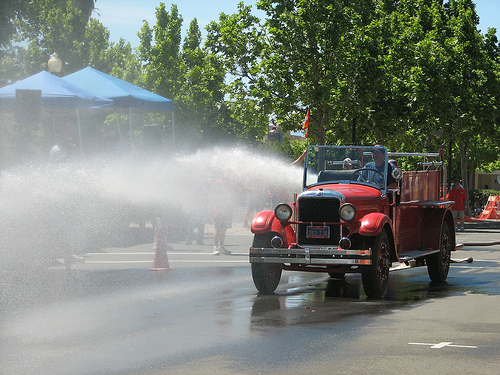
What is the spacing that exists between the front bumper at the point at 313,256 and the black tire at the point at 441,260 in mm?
2899

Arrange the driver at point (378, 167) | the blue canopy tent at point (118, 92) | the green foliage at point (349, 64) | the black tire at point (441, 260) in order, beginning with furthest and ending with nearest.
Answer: the green foliage at point (349, 64) < the blue canopy tent at point (118, 92) < the black tire at point (441, 260) < the driver at point (378, 167)

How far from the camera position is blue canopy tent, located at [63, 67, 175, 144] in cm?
2186

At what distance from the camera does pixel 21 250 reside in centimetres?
1485

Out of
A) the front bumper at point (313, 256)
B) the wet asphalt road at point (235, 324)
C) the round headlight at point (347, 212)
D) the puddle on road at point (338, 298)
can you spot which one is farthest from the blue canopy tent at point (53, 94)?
the round headlight at point (347, 212)

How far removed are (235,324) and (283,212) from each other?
286 centimetres

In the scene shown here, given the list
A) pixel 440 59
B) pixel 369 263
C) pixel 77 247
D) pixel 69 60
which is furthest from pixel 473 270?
pixel 69 60

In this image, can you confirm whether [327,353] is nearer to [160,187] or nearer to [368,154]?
[368,154]

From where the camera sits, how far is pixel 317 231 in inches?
413

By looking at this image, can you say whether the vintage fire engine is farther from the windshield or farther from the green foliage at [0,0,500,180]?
the green foliage at [0,0,500,180]

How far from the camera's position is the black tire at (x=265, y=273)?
1048cm

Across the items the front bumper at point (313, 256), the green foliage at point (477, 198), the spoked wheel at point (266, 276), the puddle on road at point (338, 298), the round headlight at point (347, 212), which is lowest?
the puddle on road at point (338, 298)

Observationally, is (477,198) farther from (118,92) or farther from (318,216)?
(318,216)

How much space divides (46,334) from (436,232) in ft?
23.1

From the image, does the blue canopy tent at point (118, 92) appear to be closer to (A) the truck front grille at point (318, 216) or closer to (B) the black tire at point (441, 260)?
(B) the black tire at point (441, 260)
